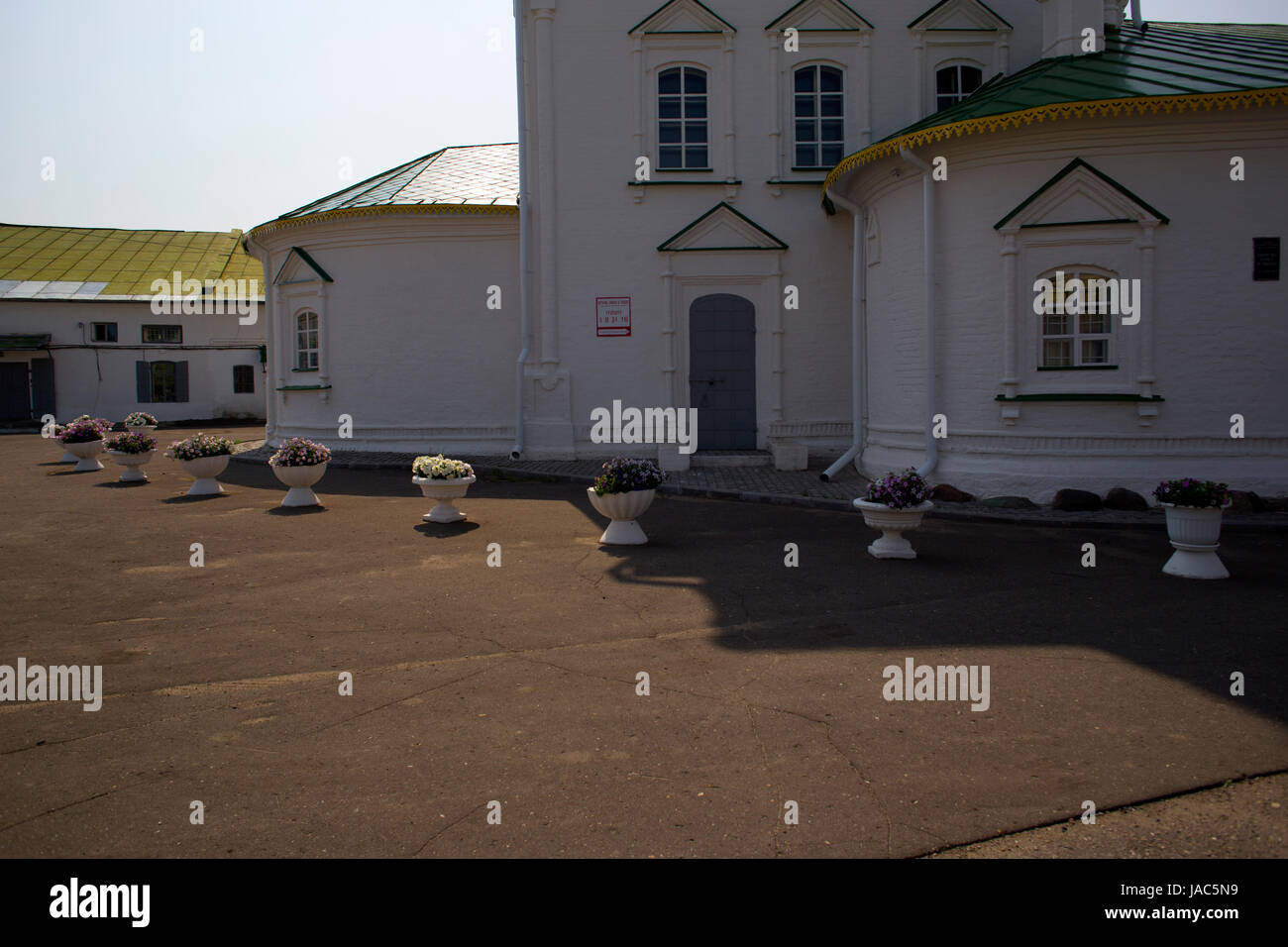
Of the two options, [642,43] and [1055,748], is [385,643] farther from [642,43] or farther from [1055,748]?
[642,43]

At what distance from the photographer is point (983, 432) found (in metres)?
13.8

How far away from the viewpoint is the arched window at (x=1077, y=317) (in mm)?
13266

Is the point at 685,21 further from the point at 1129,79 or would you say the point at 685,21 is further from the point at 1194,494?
the point at 1194,494

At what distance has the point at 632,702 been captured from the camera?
567 cm

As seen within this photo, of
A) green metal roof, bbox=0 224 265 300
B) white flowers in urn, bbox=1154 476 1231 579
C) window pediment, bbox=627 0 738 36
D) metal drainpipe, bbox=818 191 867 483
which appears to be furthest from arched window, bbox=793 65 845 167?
green metal roof, bbox=0 224 265 300

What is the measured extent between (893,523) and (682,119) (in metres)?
10.9

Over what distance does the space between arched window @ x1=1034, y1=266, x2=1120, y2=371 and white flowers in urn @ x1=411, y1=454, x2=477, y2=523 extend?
7.78m

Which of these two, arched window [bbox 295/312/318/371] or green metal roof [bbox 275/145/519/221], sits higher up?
green metal roof [bbox 275/145/519/221]

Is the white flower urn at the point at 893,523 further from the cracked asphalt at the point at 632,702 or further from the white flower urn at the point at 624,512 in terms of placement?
the white flower urn at the point at 624,512

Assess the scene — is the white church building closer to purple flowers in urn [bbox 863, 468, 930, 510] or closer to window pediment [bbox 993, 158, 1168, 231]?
window pediment [bbox 993, 158, 1168, 231]

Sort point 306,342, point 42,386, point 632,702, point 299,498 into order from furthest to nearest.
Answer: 1. point 42,386
2. point 306,342
3. point 299,498
4. point 632,702

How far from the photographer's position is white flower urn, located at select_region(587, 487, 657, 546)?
10773mm

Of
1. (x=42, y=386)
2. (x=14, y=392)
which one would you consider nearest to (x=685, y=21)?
(x=42, y=386)

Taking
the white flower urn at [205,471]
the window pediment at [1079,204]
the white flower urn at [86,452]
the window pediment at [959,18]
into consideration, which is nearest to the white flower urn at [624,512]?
the window pediment at [1079,204]
